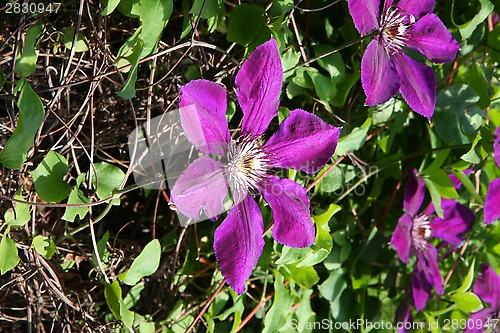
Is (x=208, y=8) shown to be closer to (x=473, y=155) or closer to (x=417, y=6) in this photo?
(x=417, y=6)

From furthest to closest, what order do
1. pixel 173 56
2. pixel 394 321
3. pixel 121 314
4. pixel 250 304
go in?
pixel 394 321 < pixel 250 304 < pixel 173 56 < pixel 121 314

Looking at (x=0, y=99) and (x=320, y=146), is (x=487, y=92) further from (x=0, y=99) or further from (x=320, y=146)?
(x=0, y=99)

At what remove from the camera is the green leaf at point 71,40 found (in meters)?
0.77

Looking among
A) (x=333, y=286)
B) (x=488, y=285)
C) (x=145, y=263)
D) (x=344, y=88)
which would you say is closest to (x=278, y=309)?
(x=333, y=286)

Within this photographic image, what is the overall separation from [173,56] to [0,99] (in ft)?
0.77

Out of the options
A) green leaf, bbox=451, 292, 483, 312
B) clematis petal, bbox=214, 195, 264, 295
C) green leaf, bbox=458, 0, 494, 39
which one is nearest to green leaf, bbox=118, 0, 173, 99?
clematis petal, bbox=214, 195, 264, 295

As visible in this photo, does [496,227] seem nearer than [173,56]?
No

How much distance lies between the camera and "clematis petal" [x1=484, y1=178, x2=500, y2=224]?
97 centimetres

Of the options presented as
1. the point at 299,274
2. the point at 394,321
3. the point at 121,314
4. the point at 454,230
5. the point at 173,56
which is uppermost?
the point at 173,56

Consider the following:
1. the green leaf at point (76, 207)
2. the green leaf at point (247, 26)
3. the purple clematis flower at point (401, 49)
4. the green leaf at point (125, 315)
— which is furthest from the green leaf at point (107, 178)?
the purple clematis flower at point (401, 49)

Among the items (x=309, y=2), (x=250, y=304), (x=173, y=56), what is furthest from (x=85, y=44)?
(x=250, y=304)

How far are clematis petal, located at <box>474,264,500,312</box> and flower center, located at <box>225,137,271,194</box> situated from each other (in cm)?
57

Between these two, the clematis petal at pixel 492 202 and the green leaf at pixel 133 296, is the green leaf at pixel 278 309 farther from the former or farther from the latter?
the clematis petal at pixel 492 202

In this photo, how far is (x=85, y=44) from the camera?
0.79 m
